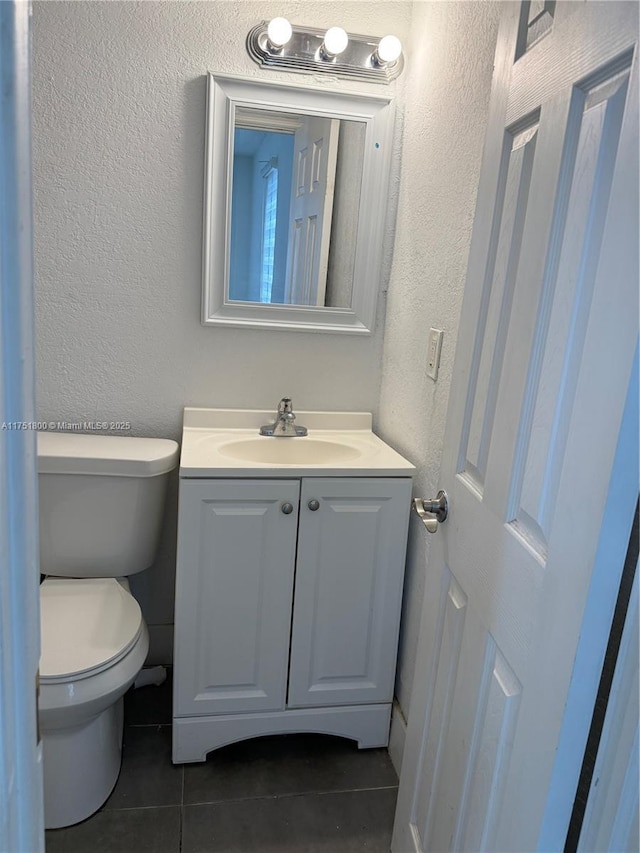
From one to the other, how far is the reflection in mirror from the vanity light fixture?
0.13 m

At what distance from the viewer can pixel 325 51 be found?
1.68m

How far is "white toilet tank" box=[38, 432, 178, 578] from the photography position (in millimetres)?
1583

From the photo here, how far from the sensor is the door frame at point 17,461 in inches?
15.7

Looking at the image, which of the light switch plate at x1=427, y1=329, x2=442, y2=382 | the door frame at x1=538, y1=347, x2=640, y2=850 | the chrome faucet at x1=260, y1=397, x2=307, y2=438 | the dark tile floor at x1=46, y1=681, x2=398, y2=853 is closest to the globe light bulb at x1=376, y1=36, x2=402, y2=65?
the light switch plate at x1=427, y1=329, x2=442, y2=382

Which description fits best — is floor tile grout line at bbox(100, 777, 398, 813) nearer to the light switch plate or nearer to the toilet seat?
the toilet seat

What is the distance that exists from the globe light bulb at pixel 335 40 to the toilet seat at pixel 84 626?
5.27ft

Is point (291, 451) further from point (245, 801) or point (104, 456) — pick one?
point (245, 801)

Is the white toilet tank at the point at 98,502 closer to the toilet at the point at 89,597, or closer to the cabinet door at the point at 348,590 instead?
the toilet at the point at 89,597

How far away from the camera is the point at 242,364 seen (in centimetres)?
188

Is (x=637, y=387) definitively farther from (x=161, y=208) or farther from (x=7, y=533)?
(x=161, y=208)

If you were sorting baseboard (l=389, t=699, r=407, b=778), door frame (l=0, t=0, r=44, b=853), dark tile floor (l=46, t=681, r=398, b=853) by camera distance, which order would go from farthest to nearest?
baseboard (l=389, t=699, r=407, b=778) → dark tile floor (l=46, t=681, r=398, b=853) → door frame (l=0, t=0, r=44, b=853)

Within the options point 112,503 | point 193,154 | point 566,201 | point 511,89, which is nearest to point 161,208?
point 193,154

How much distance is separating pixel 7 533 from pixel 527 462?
2.04ft

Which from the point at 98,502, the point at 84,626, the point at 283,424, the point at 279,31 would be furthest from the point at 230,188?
the point at 84,626
